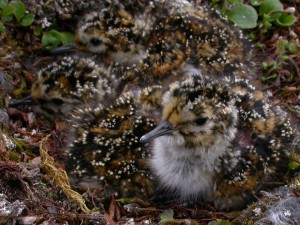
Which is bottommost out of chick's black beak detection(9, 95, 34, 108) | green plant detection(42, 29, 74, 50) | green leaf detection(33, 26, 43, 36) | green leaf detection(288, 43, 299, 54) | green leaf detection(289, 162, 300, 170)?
chick's black beak detection(9, 95, 34, 108)

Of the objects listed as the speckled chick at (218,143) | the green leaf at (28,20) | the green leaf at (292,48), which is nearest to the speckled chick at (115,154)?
the speckled chick at (218,143)

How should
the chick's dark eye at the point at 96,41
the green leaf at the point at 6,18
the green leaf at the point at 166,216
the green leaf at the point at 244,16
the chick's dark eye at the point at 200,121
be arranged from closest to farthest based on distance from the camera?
the chick's dark eye at the point at 200,121
the green leaf at the point at 166,216
the chick's dark eye at the point at 96,41
the green leaf at the point at 6,18
the green leaf at the point at 244,16

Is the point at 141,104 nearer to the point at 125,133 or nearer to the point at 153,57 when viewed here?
the point at 125,133

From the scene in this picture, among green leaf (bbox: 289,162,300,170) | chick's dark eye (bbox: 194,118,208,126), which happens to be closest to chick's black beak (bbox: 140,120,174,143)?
chick's dark eye (bbox: 194,118,208,126)

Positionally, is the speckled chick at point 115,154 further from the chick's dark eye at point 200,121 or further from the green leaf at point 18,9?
the green leaf at point 18,9

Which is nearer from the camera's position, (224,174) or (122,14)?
(224,174)

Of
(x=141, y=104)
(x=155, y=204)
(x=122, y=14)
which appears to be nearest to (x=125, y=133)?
(x=141, y=104)

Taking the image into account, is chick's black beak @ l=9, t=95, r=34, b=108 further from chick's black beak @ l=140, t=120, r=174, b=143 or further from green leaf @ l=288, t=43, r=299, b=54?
green leaf @ l=288, t=43, r=299, b=54
